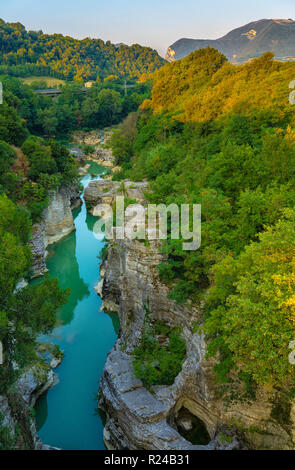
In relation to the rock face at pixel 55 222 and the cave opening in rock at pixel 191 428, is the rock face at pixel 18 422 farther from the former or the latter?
the rock face at pixel 55 222

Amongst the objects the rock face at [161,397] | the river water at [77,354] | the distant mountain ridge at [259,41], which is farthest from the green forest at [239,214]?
the river water at [77,354]

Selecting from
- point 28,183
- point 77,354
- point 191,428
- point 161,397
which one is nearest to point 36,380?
point 77,354

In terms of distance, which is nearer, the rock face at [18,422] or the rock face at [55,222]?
the rock face at [18,422]

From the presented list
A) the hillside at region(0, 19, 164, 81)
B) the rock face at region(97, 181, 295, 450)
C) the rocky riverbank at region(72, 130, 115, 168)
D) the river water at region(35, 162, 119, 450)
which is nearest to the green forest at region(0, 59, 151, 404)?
the rocky riverbank at region(72, 130, 115, 168)

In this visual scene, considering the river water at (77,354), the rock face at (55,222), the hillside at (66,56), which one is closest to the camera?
the river water at (77,354)

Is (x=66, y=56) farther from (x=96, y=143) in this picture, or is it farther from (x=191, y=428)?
(x=191, y=428)

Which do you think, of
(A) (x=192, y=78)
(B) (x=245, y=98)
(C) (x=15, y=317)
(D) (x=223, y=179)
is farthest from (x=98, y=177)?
(C) (x=15, y=317)

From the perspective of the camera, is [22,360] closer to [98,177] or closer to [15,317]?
[15,317]
